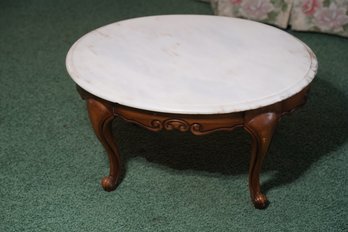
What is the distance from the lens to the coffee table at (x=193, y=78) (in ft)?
3.08

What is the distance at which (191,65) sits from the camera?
1096 mm

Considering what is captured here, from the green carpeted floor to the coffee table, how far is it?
0.10 metres

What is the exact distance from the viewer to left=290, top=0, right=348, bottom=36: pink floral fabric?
2197 mm

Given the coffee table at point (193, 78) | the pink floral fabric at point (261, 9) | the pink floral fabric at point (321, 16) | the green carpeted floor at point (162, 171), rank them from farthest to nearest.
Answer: the pink floral fabric at point (261, 9) < the pink floral fabric at point (321, 16) < the green carpeted floor at point (162, 171) < the coffee table at point (193, 78)

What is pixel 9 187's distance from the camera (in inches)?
50.9

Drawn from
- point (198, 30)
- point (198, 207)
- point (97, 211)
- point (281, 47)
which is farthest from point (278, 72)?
point (97, 211)

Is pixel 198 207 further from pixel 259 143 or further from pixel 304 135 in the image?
pixel 304 135

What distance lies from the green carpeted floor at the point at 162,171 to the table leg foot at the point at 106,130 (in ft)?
0.14

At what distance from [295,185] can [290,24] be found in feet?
4.67

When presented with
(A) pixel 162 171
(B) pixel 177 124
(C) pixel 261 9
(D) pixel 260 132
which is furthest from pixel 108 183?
(C) pixel 261 9

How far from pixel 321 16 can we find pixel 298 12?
0.44 feet

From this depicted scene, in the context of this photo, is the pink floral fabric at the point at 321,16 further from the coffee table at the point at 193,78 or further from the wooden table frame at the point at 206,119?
the wooden table frame at the point at 206,119

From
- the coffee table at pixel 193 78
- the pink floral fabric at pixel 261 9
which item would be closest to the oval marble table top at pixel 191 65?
the coffee table at pixel 193 78

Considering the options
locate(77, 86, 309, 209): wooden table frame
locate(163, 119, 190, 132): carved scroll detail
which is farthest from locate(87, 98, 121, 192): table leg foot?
locate(163, 119, 190, 132): carved scroll detail
